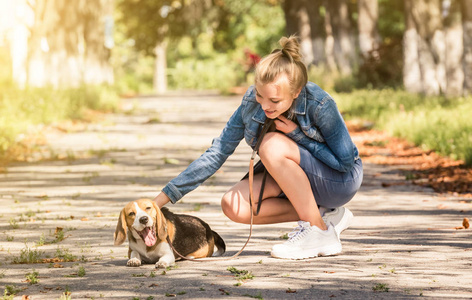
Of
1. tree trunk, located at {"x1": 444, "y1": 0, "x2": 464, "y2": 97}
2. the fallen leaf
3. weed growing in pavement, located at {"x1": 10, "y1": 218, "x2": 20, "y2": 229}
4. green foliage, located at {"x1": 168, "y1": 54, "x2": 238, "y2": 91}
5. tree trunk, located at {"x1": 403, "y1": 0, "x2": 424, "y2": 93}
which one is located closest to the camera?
the fallen leaf

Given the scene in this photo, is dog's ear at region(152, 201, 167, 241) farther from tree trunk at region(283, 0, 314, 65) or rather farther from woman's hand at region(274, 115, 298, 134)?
tree trunk at region(283, 0, 314, 65)

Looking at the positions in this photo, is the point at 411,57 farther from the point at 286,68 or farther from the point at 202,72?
the point at 202,72

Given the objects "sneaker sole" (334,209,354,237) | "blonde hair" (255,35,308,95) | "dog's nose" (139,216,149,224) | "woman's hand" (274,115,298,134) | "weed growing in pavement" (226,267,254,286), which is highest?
"blonde hair" (255,35,308,95)

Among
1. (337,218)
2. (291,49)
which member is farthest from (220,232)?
(291,49)

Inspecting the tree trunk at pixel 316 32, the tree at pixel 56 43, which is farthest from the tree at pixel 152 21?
the tree at pixel 56 43

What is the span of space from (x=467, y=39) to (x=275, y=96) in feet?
50.7

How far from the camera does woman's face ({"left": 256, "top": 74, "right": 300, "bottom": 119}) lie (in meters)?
5.57

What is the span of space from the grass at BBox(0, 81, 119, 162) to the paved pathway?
1561 mm

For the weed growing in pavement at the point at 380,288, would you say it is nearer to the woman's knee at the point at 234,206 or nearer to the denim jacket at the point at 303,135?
the denim jacket at the point at 303,135

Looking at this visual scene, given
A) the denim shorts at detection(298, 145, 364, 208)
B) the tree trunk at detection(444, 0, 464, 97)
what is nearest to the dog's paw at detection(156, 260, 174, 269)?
the denim shorts at detection(298, 145, 364, 208)

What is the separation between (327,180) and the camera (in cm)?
608

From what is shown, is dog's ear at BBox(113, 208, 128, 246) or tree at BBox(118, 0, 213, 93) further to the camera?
tree at BBox(118, 0, 213, 93)

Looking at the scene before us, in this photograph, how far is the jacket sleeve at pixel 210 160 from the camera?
19.4ft

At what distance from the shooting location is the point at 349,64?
36.6 meters
